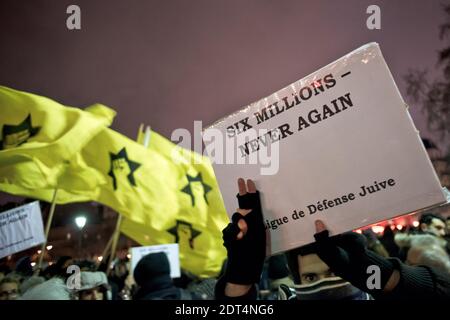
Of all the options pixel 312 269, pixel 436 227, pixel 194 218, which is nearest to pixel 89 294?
pixel 312 269

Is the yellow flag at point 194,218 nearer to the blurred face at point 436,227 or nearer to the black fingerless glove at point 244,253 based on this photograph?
the blurred face at point 436,227

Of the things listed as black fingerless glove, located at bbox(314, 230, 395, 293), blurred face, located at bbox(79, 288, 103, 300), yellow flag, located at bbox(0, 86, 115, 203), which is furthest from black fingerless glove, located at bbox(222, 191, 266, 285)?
yellow flag, located at bbox(0, 86, 115, 203)

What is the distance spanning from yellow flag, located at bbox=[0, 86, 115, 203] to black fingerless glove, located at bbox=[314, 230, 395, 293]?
417cm

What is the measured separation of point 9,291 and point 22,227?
24.2 inches

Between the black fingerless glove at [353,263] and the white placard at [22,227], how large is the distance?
10.8 ft

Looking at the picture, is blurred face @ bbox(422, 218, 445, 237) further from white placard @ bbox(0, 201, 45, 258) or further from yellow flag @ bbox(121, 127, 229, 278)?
yellow flag @ bbox(121, 127, 229, 278)

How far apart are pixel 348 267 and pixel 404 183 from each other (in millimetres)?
293

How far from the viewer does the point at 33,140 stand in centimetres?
477

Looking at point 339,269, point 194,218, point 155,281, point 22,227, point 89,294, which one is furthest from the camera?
point 194,218

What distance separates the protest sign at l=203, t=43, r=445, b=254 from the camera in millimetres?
1174

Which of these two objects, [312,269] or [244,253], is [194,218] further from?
[244,253]

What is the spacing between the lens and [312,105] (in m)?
1.31
